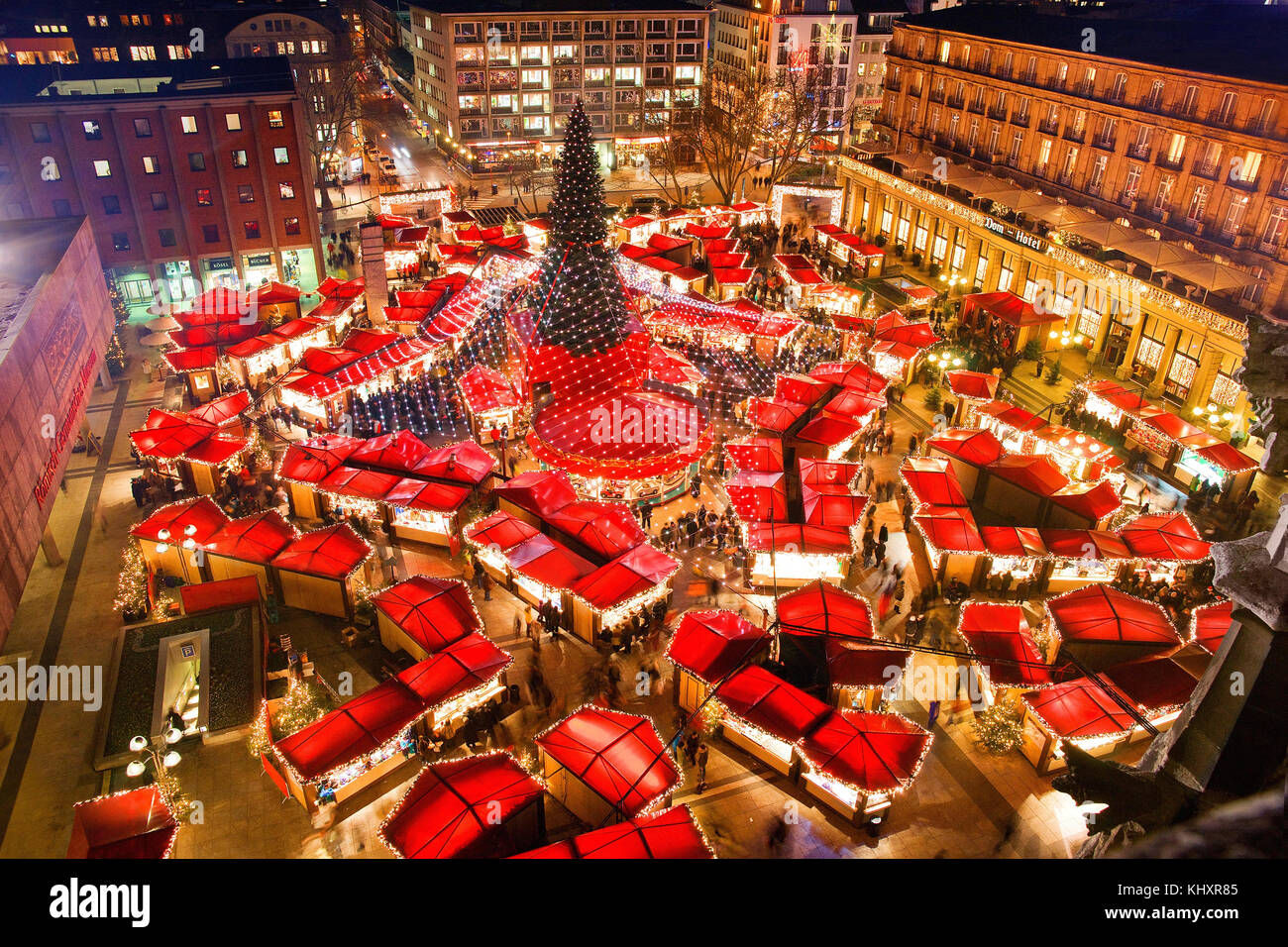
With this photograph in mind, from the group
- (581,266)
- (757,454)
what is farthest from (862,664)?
(581,266)

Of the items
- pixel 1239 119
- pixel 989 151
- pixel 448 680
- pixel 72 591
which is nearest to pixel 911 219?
pixel 989 151

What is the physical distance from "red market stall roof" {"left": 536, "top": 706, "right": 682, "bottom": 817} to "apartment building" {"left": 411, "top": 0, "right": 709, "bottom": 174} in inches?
2425

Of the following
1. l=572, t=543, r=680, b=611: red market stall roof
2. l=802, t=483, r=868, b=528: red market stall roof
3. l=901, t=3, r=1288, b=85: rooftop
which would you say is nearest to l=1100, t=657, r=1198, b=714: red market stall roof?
l=802, t=483, r=868, b=528: red market stall roof

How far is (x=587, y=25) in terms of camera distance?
72.2 m

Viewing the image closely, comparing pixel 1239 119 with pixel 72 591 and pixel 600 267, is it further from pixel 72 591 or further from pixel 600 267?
pixel 72 591

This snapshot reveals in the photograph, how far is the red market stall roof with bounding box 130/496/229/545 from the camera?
24.0 meters

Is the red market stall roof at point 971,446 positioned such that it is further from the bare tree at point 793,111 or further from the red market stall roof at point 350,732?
the bare tree at point 793,111

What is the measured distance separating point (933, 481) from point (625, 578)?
1113cm

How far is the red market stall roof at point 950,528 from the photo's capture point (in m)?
24.2

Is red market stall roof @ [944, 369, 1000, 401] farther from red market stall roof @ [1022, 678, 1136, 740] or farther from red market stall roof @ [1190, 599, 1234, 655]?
red market stall roof @ [1022, 678, 1136, 740]

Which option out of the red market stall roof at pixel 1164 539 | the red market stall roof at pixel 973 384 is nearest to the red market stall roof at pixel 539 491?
the red market stall roof at pixel 973 384

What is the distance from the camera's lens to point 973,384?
33.2 meters

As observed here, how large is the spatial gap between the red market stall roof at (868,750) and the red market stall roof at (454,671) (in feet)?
24.9

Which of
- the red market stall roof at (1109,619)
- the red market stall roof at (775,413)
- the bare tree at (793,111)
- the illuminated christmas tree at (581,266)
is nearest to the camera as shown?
the red market stall roof at (1109,619)
